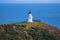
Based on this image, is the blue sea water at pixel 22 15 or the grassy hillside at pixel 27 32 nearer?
the grassy hillside at pixel 27 32

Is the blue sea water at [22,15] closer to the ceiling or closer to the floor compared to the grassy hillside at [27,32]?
closer to the ceiling

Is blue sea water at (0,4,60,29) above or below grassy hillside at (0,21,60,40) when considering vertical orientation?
above

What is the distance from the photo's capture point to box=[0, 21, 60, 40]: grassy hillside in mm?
24098

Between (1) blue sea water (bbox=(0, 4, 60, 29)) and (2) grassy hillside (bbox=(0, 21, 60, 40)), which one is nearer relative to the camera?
(2) grassy hillside (bbox=(0, 21, 60, 40))

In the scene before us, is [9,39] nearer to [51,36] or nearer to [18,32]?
[18,32]

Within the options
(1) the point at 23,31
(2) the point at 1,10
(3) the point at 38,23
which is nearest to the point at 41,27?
(3) the point at 38,23

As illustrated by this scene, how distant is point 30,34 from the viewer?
27.2 metres

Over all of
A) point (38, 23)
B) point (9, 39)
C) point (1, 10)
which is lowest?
point (9, 39)

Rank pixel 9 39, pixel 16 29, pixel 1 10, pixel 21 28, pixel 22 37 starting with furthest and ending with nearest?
1. pixel 1 10
2. pixel 21 28
3. pixel 16 29
4. pixel 22 37
5. pixel 9 39

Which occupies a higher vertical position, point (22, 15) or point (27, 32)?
point (22, 15)

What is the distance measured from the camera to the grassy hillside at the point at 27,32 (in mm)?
24098

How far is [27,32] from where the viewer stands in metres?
27.4

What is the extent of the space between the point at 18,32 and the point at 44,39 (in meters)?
2.94

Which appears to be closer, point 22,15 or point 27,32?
point 27,32
